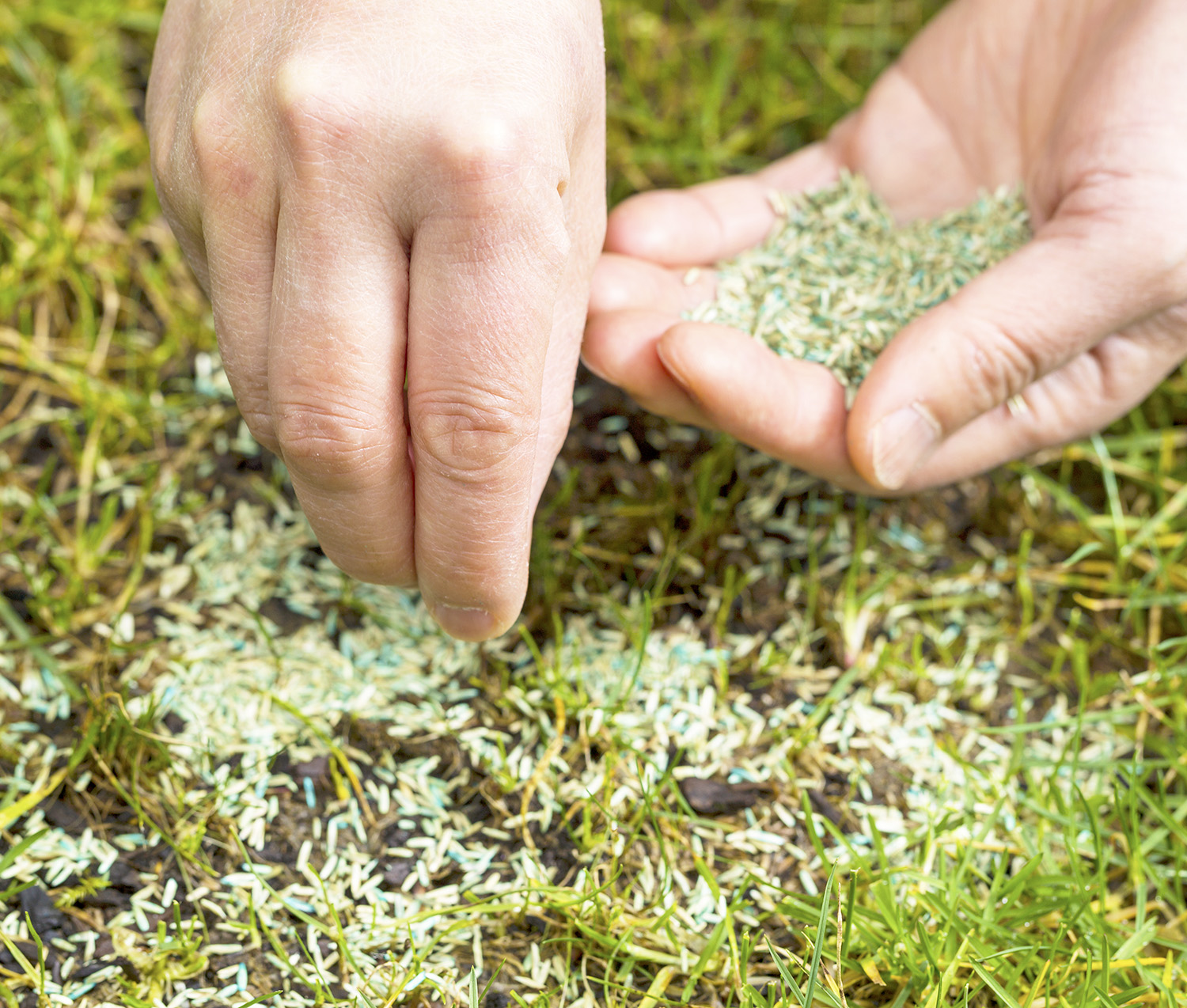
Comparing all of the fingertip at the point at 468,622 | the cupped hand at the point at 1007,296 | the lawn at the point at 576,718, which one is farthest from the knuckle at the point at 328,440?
the cupped hand at the point at 1007,296

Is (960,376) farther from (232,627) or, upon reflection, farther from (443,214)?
(232,627)

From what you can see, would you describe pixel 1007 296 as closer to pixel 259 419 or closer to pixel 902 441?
pixel 902 441

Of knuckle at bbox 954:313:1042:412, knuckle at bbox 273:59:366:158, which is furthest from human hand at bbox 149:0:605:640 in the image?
knuckle at bbox 954:313:1042:412

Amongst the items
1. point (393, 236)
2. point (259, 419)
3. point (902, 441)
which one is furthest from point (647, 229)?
point (259, 419)

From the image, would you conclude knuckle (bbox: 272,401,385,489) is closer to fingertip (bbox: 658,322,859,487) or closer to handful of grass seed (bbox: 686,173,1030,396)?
fingertip (bbox: 658,322,859,487)

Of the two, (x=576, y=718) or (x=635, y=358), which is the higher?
(x=635, y=358)
